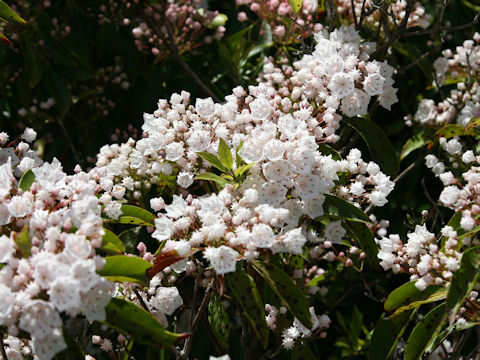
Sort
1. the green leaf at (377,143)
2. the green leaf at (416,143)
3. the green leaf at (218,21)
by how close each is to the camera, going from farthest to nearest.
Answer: the green leaf at (218,21) → the green leaf at (416,143) → the green leaf at (377,143)

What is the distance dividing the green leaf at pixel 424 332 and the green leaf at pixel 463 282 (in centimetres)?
19

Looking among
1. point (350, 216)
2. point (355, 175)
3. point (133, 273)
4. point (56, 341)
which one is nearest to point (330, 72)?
point (355, 175)

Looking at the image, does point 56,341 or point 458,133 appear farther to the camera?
point 458,133

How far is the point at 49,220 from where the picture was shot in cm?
172

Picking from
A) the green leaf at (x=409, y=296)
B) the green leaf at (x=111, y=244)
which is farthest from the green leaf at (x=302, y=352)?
the green leaf at (x=111, y=244)

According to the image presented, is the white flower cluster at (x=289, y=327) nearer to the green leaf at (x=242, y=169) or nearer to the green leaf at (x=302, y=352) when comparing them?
the green leaf at (x=302, y=352)

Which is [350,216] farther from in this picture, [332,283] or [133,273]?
[332,283]

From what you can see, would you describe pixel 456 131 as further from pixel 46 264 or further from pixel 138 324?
pixel 46 264

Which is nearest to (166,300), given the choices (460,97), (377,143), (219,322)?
(219,322)

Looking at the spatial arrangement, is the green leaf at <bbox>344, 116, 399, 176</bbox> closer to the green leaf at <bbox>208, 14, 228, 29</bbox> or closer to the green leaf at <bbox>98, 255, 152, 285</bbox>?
the green leaf at <bbox>98, 255, 152, 285</bbox>

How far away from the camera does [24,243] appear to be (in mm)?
1648

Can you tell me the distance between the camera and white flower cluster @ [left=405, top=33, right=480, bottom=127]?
10.3 feet

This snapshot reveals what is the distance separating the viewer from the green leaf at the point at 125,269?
68.2 inches

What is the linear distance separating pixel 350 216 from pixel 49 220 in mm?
1001
